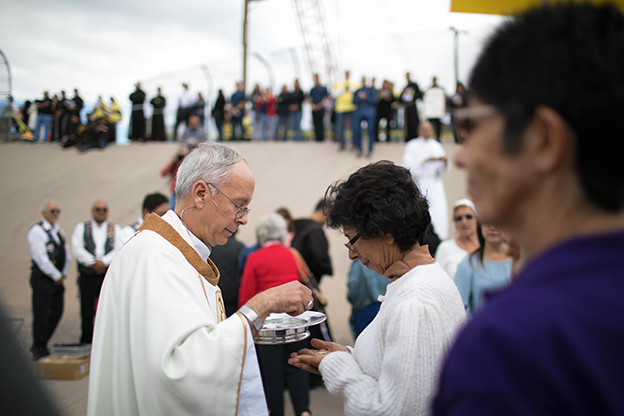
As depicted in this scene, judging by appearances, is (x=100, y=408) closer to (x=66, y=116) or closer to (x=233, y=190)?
(x=233, y=190)

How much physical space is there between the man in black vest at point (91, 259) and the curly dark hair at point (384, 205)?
212 inches

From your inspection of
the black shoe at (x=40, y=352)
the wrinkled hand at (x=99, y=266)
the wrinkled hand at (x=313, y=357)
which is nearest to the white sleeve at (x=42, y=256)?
the wrinkled hand at (x=99, y=266)

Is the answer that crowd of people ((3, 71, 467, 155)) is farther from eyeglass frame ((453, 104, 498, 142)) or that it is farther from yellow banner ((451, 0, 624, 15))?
eyeglass frame ((453, 104, 498, 142))

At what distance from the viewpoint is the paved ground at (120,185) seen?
10289 millimetres

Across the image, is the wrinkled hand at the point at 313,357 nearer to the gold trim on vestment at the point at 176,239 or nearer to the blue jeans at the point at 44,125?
the gold trim on vestment at the point at 176,239

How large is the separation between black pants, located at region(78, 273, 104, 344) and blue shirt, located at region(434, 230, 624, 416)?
6.91m

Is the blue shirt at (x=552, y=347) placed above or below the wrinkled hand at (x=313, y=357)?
above

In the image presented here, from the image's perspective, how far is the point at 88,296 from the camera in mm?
6742

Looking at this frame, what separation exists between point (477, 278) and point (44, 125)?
20650mm

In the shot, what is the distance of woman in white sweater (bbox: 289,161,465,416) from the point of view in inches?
62.7

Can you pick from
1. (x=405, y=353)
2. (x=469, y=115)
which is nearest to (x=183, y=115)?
(x=405, y=353)

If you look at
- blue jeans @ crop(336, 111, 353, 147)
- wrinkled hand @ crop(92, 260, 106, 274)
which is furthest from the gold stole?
blue jeans @ crop(336, 111, 353, 147)

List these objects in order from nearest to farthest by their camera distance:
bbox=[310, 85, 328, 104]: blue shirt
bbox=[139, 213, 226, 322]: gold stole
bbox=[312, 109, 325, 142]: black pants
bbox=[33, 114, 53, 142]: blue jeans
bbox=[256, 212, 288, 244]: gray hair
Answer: bbox=[139, 213, 226, 322]: gold stole → bbox=[256, 212, 288, 244]: gray hair → bbox=[310, 85, 328, 104]: blue shirt → bbox=[312, 109, 325, 142]: black pants → bbox=[33, 114, 53, 142]: blue jeans

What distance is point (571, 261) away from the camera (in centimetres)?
71
